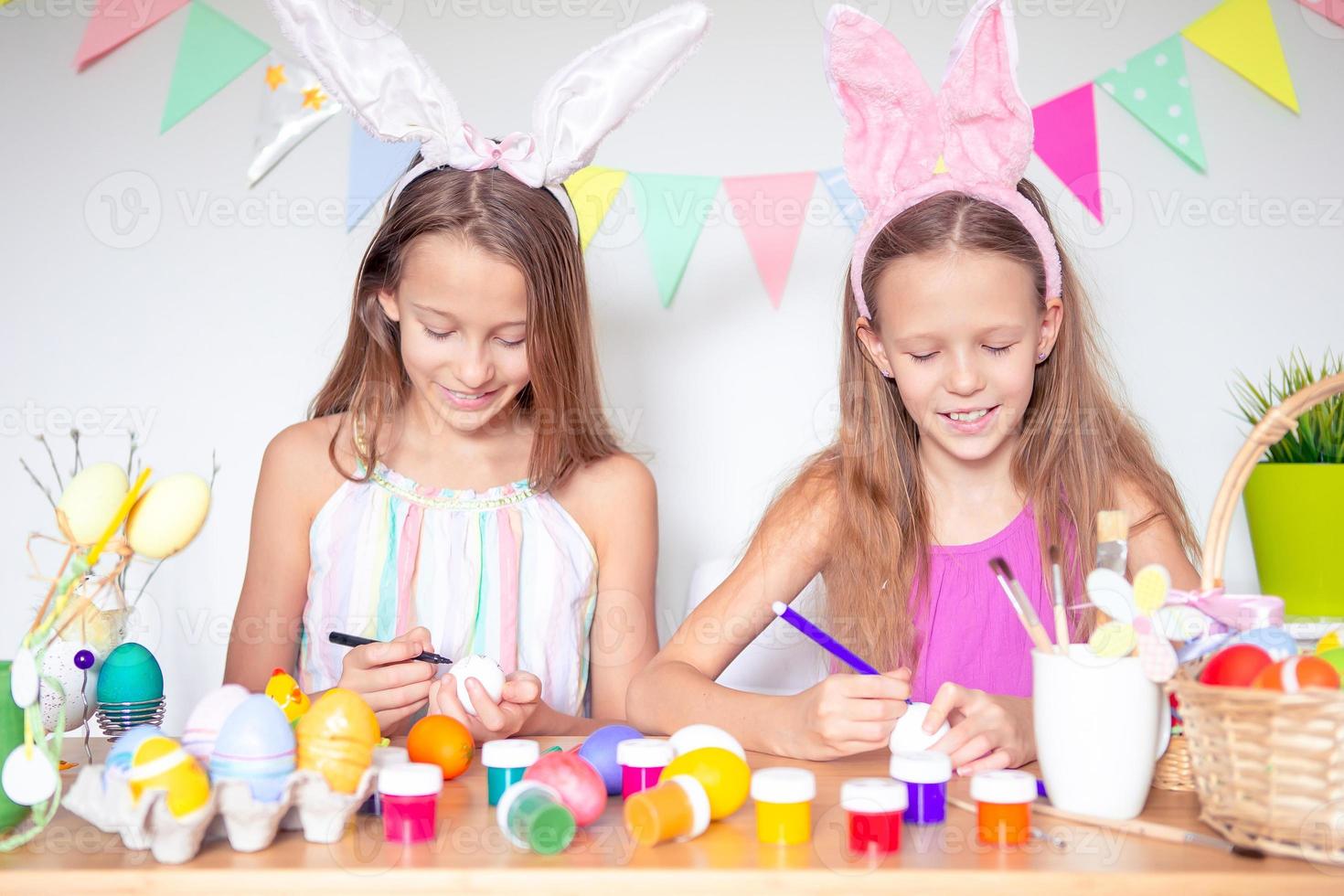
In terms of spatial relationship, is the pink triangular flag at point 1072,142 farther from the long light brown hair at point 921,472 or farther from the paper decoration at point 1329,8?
the long light brown hair at point 921,472

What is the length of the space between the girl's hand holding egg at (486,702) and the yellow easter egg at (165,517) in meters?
0.32

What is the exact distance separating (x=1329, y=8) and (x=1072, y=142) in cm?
45

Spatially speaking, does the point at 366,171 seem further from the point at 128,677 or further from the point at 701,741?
the point at 701,741

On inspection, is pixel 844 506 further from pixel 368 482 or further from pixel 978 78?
pixel 368 482

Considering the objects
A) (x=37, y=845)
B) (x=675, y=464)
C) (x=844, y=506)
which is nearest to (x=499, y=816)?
(x=37, y=845)

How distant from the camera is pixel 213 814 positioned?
2.43ft

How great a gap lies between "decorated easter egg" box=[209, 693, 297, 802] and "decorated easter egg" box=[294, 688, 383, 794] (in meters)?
0.02

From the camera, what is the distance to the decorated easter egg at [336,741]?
2.56 ft

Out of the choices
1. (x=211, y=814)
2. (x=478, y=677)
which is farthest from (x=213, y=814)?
(x=478, y=677)

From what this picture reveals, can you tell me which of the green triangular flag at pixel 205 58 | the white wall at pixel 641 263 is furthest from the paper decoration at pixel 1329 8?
the green triangular flag at pixel 205 58

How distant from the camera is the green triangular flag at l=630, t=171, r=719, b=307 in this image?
1.94 m

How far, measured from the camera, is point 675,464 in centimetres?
197

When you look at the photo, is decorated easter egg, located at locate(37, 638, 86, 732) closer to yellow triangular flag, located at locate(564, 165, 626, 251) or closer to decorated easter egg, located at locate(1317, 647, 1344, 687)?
decorated easter egg, located at locate(1317, 647, 1344, 687)

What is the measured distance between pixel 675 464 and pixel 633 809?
1.24 meters
